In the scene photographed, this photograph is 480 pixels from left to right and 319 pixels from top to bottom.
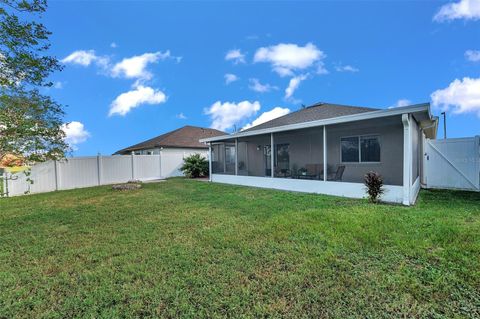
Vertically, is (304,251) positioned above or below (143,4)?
below

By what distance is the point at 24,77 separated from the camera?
21.9 ft

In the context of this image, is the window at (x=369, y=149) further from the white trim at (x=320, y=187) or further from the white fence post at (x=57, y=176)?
the white fence post at (x=57, y=176)

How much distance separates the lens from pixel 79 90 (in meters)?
11.4

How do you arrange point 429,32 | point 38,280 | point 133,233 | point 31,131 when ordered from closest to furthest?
point 38,280
point 133,233
point 31,131
point 429,32

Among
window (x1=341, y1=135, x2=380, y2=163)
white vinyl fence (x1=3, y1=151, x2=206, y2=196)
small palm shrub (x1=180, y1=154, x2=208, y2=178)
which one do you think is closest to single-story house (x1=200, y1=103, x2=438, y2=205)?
window (x1=341, y1=135, x2=380, y2=163)

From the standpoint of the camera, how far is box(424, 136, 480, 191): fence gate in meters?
9.73

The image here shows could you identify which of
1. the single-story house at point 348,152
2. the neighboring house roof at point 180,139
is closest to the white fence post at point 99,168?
the neighboring house roof at point 180,139

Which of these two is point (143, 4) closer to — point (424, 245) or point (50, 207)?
point (50, 207)

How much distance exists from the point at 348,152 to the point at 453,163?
4.14m

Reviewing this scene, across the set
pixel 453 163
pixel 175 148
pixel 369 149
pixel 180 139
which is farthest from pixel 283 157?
pixel 180 139

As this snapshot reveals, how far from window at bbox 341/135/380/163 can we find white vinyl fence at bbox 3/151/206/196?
1264 cm

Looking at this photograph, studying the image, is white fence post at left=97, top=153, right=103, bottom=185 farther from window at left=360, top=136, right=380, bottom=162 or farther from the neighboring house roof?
window at left=360, top=136, right=380, bottom=162

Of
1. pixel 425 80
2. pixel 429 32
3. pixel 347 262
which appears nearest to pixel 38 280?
pixel 347 262

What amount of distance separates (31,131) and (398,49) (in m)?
15.6
